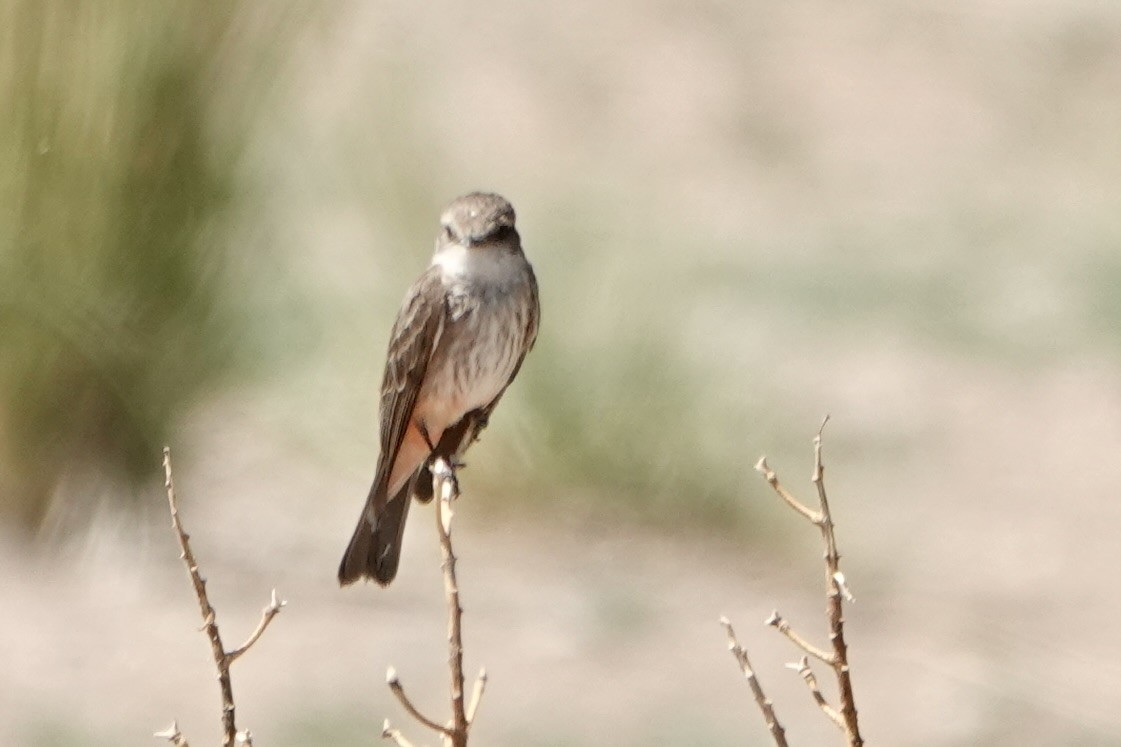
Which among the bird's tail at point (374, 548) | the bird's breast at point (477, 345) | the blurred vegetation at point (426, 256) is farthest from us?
the blurred vegetation at point (426, 256)

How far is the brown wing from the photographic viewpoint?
15.6 feet

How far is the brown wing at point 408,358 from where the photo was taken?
4.76 meters

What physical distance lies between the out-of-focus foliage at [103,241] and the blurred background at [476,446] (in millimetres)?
13

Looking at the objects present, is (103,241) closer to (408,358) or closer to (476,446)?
(476,446)

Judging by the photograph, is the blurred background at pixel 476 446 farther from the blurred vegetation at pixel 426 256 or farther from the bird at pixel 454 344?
the bird at pixel 454 344

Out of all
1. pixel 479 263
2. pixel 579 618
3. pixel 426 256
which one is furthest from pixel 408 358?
pixel 579 618

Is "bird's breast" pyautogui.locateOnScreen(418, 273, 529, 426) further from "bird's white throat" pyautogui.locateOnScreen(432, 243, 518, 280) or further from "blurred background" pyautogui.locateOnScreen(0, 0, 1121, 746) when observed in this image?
"blurred background" pyautogui.locateOnScreen(0, 0, 1121, 746)

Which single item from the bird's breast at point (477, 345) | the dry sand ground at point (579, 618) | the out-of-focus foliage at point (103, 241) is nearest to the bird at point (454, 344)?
the bird's breast at point (477, 345)

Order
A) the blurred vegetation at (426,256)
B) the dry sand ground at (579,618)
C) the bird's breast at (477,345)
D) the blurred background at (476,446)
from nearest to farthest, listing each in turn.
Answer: the bird's breast at (477,345) < the dry sand ground at (579,618) < the blurred background at (476,446) < the blurred vegetation at (426,256)

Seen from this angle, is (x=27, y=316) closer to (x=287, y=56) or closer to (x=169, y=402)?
(x=169, y=402)

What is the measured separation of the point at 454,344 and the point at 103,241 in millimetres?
3264

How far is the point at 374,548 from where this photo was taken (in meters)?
4.59

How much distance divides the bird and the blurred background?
213 cm

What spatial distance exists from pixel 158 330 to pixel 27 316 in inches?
21.1
